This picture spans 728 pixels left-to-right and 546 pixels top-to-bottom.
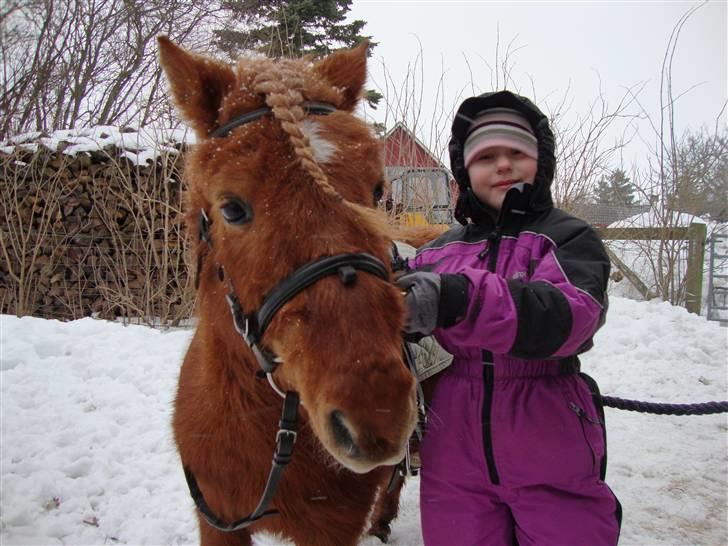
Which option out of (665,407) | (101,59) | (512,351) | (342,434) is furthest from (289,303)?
(101,59)

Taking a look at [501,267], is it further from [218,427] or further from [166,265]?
[166,265]

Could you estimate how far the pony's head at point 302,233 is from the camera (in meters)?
1.12

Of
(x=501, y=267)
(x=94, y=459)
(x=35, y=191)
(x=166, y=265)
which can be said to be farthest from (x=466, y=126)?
(x=35, y=191)

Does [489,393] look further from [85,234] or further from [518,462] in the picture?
[85,234]

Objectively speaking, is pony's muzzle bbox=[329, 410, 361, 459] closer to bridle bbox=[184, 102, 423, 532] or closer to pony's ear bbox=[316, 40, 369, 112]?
bridle bbox=[184, 102, 423, 532]

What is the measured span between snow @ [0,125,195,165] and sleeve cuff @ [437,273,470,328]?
23.1 ft

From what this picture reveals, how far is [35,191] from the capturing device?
7.80 m

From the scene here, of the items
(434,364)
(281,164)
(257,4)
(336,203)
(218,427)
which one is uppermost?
(257,4)

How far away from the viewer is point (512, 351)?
154cm

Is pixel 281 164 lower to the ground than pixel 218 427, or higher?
higher

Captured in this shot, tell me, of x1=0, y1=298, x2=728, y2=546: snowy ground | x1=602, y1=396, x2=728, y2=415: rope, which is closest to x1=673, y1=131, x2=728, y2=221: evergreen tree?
x1=0, y1=298, x2=728, y2=546: snowy ground

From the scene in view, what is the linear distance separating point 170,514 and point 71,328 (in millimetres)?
3229

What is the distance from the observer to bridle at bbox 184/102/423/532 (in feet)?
3.96

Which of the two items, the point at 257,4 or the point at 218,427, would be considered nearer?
the point at 218,427
